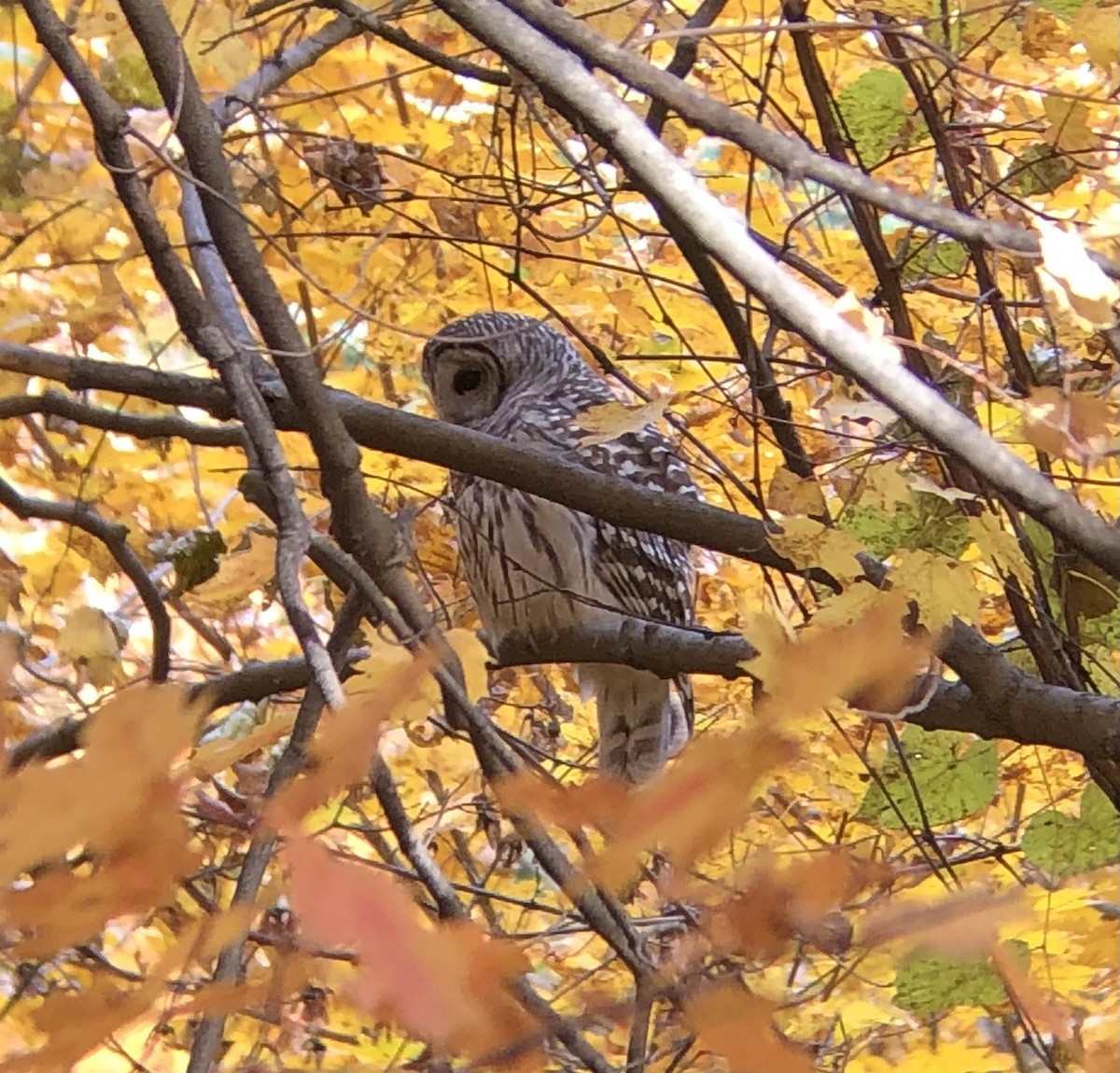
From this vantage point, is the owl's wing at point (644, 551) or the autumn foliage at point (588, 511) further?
the owl's wing at point (644, 551)

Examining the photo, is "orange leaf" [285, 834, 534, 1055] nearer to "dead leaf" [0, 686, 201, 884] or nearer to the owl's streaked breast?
"dead leaf" [0, 686, 201, 884]

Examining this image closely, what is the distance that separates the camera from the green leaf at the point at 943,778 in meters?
1.48

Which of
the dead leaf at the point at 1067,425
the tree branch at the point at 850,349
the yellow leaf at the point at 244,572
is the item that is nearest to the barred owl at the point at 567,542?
the yellow leaf at the point at 244,572

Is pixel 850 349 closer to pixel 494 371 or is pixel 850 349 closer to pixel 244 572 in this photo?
pixel 244 572

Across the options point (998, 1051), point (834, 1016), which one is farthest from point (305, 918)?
point (998, 1051)

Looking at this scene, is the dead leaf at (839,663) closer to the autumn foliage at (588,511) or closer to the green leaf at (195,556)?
the autumn foliage at (588,511)

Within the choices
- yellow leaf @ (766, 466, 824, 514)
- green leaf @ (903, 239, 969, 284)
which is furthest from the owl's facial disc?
yellow leaf @ (766, 466, 824, 514)

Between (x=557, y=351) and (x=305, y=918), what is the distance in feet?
7.89

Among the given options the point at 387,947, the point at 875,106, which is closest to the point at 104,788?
the point at 387,947

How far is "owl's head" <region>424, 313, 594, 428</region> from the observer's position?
9.14 ft

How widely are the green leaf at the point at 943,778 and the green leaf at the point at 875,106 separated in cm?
68

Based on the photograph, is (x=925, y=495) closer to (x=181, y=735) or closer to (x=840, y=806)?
(x=181, y=735)

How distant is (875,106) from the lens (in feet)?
4.99

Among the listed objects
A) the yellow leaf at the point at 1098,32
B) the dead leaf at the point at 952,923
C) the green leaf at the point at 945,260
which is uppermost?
the green leaf at the point at 945,260
